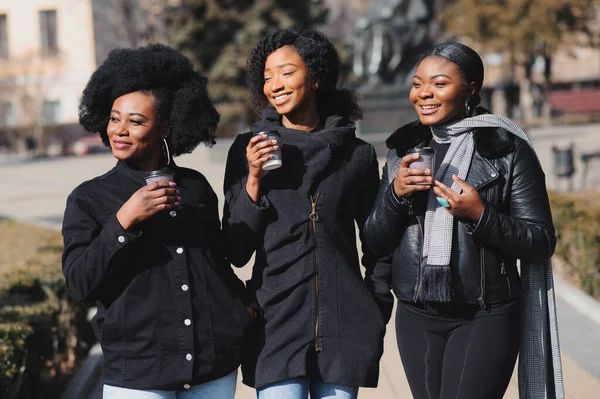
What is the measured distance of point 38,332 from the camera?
17.7 ft

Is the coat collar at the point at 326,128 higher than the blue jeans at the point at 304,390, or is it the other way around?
the coat collar at the point at 326,128

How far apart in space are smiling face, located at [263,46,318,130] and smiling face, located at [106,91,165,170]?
0.47 metres

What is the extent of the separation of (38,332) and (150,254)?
2.71 m

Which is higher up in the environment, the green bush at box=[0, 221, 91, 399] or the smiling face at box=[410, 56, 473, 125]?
Result: the smiling face at box=[410, 56, 473, 125]

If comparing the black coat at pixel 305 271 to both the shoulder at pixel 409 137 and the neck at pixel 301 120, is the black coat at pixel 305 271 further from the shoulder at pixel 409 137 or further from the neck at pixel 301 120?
the shoulder at pixel 409 137

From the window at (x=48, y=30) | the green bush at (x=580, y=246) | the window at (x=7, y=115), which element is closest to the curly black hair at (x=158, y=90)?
the green bush at (x=580, y=246)

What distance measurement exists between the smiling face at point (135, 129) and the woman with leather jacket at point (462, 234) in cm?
87

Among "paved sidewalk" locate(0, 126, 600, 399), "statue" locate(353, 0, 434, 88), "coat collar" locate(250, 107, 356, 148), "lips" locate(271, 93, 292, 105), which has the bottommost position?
"paved sidewalk" locate(0, 126, 600, 399)

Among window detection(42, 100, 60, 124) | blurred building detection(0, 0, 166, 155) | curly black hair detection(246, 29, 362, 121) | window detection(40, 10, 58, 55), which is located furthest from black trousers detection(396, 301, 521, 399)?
window detection(40, 10, 58, 55)

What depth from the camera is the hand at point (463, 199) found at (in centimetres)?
302

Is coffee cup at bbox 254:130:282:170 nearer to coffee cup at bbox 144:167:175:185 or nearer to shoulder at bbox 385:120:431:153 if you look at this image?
coffee cup at bbox 144:167:175:185

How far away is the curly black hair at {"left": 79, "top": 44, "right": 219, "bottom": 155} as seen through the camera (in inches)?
123

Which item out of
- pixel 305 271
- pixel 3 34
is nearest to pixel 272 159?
pixel 305 271

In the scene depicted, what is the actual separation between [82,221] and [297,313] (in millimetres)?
842
